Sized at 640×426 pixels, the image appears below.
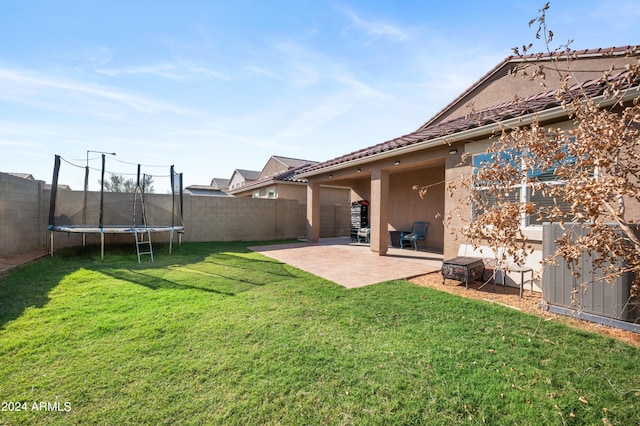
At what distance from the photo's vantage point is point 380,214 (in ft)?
31.4

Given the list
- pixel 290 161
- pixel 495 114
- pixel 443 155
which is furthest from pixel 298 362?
pixel 290 161

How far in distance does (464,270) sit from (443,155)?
135 inches

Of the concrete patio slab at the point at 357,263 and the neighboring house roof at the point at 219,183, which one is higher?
the neighboring house roof at the point at 219,183

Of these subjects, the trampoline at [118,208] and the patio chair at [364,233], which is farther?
the patio chair at [364,233]

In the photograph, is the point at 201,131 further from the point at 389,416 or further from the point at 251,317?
the point at 389,416

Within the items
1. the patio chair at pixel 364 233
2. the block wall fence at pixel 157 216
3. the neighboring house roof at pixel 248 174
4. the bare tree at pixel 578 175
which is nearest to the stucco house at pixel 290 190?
the block wall fence at pixel 157 216

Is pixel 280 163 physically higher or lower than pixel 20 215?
higher

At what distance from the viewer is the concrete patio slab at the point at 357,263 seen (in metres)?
6.55

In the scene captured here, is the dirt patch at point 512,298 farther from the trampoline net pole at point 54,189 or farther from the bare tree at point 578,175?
the trampoline net pole at point 54,189

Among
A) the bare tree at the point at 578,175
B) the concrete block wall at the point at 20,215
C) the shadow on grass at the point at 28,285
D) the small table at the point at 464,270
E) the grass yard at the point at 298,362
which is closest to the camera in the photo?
the bare tree at the point at 578,175

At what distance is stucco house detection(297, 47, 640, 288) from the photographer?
5810mm

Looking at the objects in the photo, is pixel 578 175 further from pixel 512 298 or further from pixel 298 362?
pixel 512 298

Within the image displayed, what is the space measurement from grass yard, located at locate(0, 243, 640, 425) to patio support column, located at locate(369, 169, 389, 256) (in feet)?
14.5

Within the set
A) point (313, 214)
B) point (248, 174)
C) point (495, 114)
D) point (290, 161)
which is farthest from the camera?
point (248, 174)
